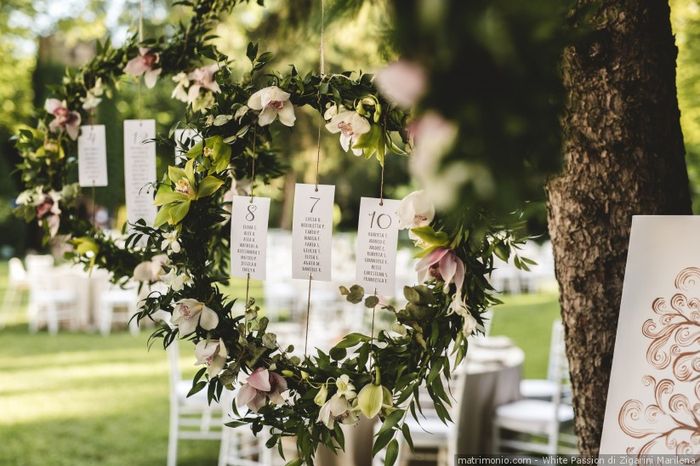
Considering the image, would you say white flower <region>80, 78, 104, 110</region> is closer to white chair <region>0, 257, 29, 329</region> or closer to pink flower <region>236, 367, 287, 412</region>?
pink flower <region>236, 367, 287, 412</region>

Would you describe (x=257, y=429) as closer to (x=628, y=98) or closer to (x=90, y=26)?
(x=628, y=98)

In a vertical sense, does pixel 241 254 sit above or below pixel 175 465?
above

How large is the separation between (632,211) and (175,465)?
3.28 m

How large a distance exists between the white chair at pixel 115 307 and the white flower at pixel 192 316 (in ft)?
21.6

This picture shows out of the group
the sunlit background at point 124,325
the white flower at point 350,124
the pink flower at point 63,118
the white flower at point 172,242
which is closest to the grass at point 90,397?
the sunlit background at point 124,325

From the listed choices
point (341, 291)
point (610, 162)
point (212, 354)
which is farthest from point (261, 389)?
point (610, 162)

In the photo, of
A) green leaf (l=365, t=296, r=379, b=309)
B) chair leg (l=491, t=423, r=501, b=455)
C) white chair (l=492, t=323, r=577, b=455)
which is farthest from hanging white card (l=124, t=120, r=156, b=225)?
chair leg (l=491, t=423, r=501, b=455)

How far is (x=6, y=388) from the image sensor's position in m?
5.95

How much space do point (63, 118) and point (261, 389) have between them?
1.33 m

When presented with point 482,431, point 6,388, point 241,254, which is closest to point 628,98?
point 241,254

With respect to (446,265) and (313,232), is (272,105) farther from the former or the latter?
(446,265)

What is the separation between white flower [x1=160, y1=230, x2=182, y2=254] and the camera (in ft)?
5.42

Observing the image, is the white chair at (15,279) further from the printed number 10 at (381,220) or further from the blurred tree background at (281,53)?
the printed number 10 at (381,220)

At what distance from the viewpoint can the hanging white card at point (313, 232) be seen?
5.10 ft
